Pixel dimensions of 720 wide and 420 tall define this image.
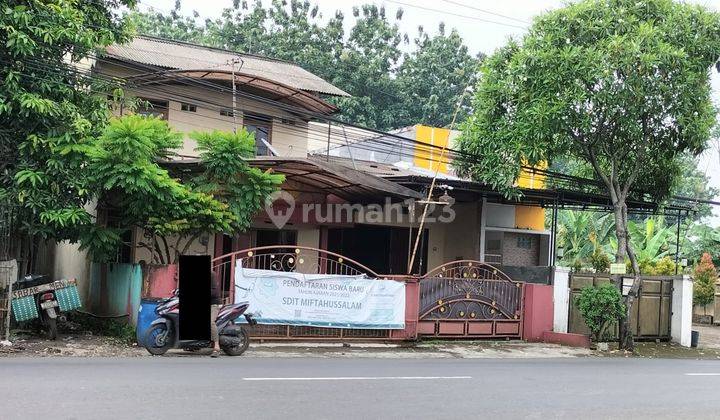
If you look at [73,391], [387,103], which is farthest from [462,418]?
[387,103]

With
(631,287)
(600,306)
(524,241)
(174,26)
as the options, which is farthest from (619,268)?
(174,26)

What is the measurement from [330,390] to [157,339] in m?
4.15

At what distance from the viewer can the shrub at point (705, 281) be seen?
24.6 metres

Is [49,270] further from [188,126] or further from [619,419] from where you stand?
[619,419]

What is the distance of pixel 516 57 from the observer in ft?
48.6

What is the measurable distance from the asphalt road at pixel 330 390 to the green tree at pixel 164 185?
305cm

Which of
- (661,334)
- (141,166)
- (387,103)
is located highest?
(387,103)

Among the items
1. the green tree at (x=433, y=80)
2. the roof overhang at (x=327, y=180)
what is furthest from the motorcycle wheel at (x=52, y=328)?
the green tree at (x=433, y=80)

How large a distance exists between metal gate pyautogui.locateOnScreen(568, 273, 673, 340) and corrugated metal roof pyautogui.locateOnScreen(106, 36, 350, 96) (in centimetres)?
874

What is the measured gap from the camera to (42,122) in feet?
40.2

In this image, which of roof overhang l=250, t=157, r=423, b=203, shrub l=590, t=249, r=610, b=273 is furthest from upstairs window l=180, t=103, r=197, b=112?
shrub l=590, t=249, r=610, b=273

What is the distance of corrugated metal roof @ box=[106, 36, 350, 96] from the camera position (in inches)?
707

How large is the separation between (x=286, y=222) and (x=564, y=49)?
7.81m
